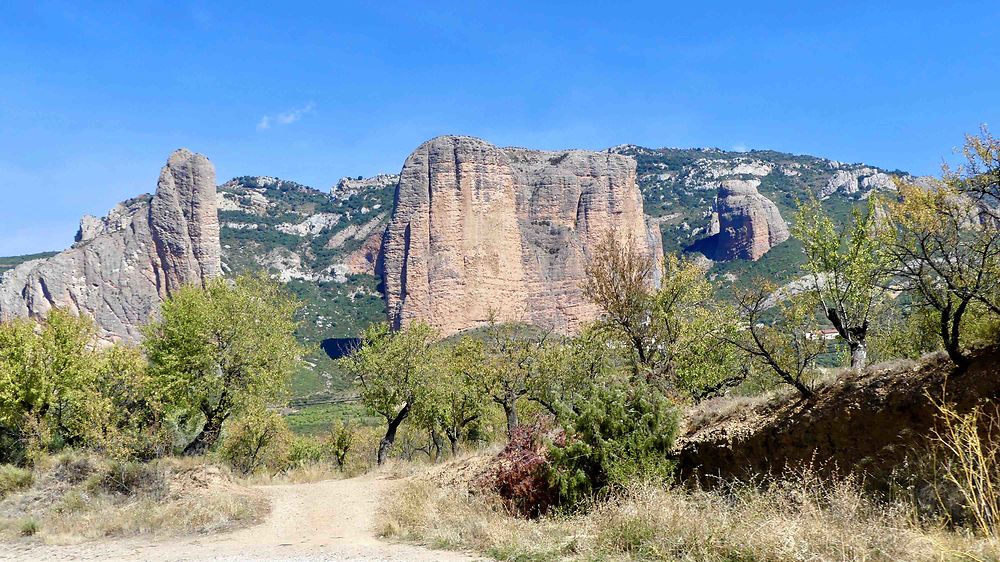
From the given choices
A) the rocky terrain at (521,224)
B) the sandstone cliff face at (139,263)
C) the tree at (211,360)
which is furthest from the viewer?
the rocky terrain at (521,224)

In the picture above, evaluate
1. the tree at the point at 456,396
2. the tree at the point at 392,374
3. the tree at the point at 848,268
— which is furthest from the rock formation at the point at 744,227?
the tree at the point at 848,268

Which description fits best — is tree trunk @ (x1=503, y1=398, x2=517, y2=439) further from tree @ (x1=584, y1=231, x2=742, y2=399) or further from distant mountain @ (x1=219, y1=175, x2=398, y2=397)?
distant mountain @ (x1=219, y1=175, x2=398, y2=397)

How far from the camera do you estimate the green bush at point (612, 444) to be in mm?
11094

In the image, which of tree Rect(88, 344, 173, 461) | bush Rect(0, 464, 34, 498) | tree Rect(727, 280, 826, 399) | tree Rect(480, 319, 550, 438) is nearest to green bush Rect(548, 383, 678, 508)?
tree Rect(727, 280, 826, 399)

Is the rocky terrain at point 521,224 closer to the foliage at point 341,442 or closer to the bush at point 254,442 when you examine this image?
the foliage at point 341,442

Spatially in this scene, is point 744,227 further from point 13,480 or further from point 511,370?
point 13,480

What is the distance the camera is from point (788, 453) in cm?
1041

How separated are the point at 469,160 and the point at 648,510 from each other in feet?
288

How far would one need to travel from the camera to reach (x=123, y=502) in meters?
14.0

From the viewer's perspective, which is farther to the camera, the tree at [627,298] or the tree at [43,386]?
the tree at [627,298]

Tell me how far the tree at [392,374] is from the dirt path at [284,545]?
9.14 metres

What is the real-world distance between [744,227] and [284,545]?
119106 millimetres

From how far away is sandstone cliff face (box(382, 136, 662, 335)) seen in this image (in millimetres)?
88812

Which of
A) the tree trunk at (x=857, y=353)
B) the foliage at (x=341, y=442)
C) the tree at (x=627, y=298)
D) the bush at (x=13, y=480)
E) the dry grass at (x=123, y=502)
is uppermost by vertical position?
the tree at (x=627, y=298)
